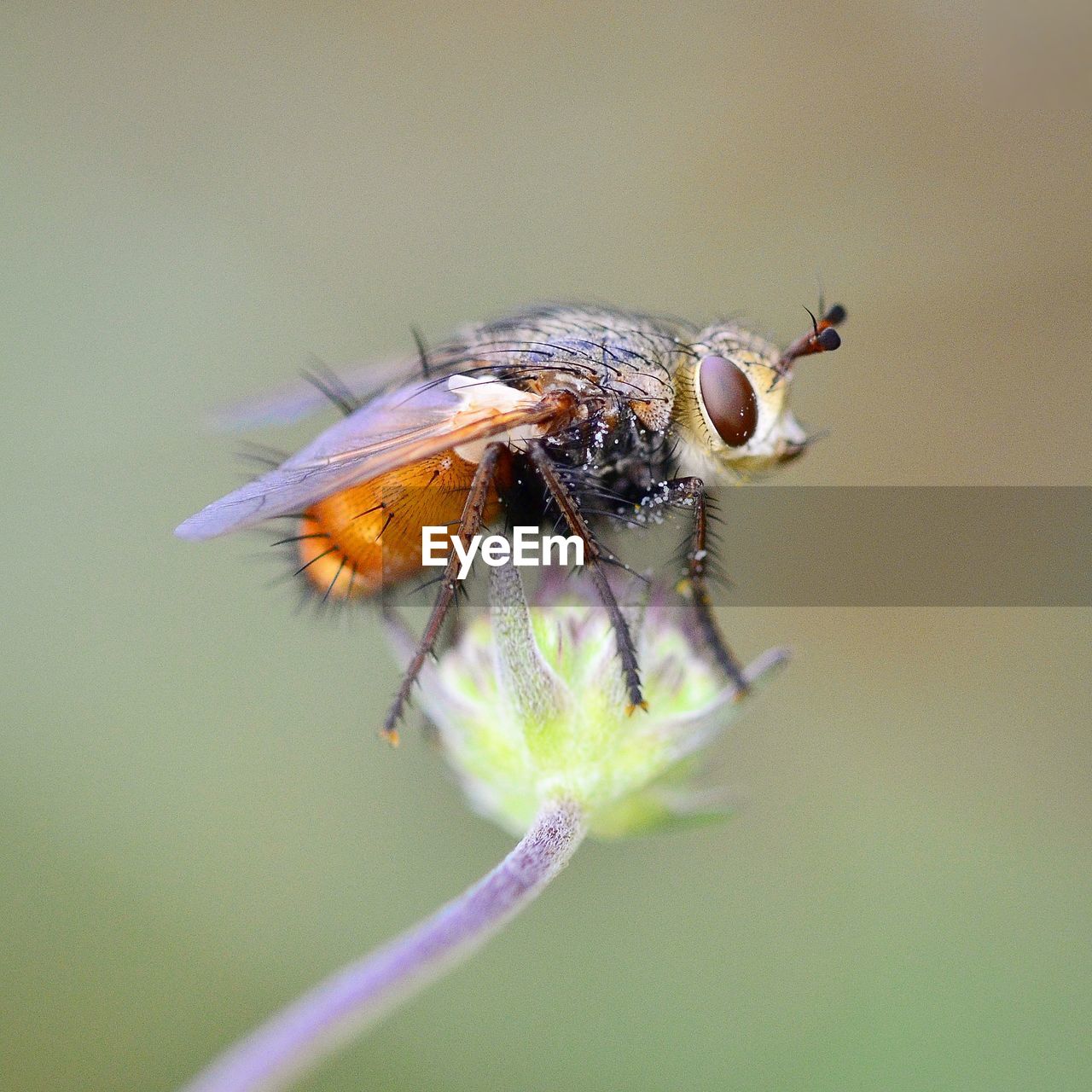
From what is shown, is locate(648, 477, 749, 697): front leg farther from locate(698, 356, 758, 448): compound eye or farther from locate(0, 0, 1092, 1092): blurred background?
locate(0, 0, 1092, 1092): blurred background

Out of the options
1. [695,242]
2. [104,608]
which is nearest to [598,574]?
[104,608]

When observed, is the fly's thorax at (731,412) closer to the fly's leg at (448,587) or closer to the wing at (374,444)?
the wing at (374,444)

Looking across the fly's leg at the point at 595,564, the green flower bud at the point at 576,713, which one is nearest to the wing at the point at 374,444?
the fly's leg at the point at 595,564

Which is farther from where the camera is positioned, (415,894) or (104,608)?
(104,608)

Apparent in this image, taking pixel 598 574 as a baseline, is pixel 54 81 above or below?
above

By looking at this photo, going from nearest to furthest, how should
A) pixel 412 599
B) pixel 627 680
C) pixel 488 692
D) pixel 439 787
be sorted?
1. pixel 627 680
2. pixel 488 692
3. pixel 412 599
4. pixel 439 787

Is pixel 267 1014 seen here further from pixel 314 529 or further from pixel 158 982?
pixel 314 529
